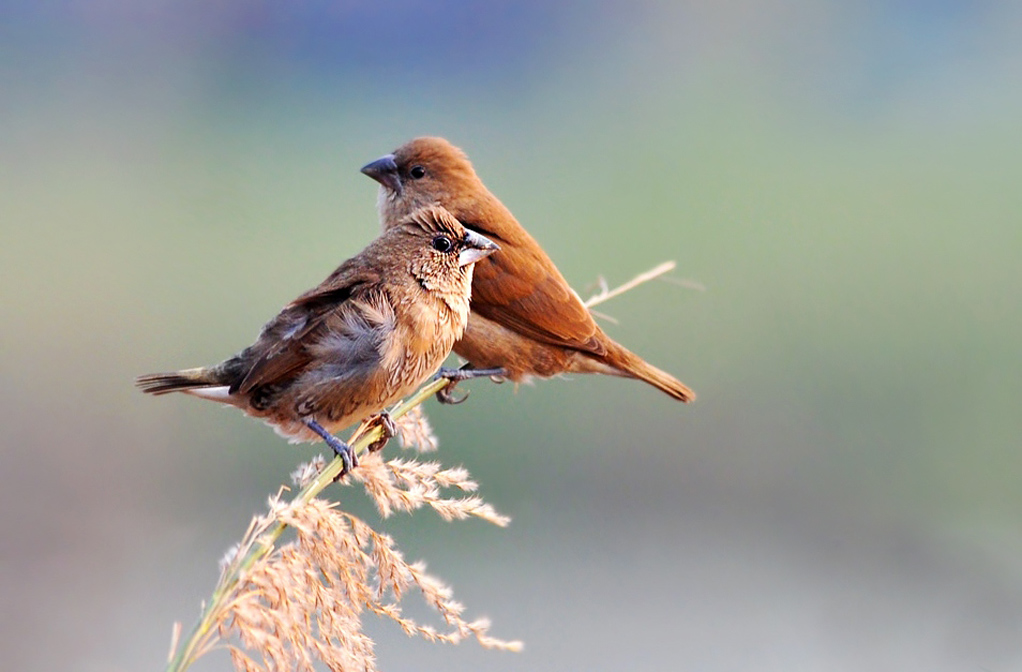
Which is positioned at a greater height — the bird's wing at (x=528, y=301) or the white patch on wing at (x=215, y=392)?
the bird's wing at (x=528, y=301)

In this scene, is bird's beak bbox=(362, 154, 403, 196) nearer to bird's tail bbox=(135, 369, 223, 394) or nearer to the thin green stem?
bird's tail bbox=(135, 369, 223, 394)

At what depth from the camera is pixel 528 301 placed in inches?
129

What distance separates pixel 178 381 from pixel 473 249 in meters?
0.66

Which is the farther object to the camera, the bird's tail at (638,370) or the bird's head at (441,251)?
the bird's tail at (638,370)

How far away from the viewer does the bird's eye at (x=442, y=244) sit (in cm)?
225

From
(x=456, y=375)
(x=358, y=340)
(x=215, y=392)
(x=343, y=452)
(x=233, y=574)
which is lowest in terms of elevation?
(x=233, y=574)

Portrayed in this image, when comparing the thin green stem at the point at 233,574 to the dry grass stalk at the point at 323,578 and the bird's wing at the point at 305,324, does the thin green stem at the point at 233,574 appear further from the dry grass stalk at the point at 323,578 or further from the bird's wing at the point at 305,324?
the bird's wing at the point at 305,324

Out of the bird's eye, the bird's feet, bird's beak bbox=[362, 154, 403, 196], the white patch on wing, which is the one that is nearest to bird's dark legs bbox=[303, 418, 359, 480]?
the bird's feet

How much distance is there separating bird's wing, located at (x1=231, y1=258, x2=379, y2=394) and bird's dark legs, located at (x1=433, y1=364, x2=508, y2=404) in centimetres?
48

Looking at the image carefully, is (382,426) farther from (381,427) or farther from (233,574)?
(233,574)

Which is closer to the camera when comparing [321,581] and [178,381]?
[321,581]

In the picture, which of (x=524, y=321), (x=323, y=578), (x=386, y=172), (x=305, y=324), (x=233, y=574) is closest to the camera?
(x=233, y=574)

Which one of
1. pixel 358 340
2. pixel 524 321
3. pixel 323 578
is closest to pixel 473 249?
pixel 358 340

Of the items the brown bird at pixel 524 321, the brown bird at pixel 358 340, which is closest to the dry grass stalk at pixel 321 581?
the brown bird at pixel 358 340
